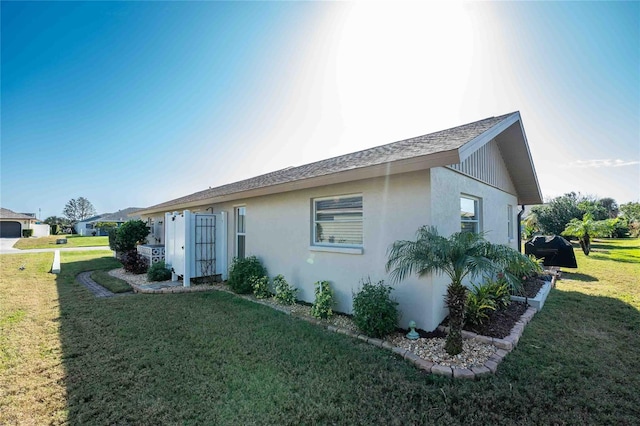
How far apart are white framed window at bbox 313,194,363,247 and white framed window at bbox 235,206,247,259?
3.55 metres

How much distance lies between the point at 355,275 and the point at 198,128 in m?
10.6

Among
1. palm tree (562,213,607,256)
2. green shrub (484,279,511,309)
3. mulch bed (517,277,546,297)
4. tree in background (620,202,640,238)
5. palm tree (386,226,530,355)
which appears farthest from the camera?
tree in background (620,202,640,238)

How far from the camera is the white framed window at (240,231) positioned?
A: 30.4 feet

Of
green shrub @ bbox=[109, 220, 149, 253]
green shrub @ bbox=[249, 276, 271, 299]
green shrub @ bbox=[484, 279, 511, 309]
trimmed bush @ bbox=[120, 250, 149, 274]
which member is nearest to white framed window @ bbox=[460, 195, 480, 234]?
green shrub @ bbox=[484, 279, 511, 309]

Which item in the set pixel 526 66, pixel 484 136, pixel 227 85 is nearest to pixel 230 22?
pixel 227 85

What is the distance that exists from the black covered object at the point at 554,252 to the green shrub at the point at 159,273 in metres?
15.2

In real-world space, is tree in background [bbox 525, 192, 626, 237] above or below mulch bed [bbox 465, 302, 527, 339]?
above

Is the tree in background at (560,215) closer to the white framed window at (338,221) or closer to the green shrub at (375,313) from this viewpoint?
the white framed window at (338,221)

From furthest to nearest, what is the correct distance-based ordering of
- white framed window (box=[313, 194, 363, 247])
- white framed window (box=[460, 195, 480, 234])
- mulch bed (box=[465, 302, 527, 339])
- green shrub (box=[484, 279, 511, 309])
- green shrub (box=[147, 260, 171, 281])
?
green shrub (box=[147, 260, 171, 281]) → white framed window (box=[460, 195, 480, 234]) → green shrub (box=[484, 279, 511, 309]) → white framed window (box=[313, 194, 363, 247]) → mulch bed (box=[465, 302, 527, 339])

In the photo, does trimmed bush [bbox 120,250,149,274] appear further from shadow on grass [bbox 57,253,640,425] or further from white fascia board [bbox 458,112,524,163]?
white fascia board [bbox 458,112,524,163]

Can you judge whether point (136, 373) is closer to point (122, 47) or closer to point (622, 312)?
point (622, 312)

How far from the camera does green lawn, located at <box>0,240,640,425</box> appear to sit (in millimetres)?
2840

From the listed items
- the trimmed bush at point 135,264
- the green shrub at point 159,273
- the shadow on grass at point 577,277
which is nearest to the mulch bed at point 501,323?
the shadow on grass at point 577,277

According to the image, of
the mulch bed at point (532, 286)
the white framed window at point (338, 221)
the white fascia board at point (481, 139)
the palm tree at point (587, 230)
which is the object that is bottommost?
the mulch bed at point (532, 286)
